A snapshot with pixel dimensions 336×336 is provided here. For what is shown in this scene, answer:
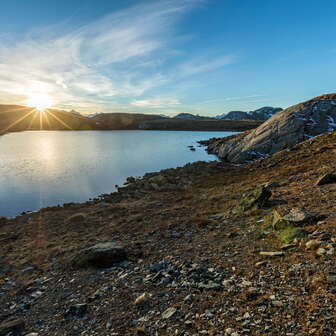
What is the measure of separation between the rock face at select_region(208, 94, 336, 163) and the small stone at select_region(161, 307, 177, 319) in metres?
42.9

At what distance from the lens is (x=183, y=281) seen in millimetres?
8711

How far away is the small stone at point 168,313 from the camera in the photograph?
6.98 meters

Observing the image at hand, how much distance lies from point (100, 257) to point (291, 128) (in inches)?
1848

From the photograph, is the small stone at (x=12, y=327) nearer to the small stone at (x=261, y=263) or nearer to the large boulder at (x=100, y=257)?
the large boulder at (x=100, y=257)

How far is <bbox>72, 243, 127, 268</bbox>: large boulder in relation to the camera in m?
11.3

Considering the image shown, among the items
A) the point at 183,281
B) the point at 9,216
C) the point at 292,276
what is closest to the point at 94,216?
the point at 9,216

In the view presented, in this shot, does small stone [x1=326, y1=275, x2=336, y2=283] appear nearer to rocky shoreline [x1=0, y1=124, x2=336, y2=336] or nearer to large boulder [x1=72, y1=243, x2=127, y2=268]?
rocky shoreline [x1=0, y1=124, x2=336, y2=336]

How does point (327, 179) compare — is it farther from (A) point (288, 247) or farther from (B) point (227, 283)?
(B) point (227, 283)

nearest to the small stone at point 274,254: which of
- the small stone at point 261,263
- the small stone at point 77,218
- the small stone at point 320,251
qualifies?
the small stone at point 261,263

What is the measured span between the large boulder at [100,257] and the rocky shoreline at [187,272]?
0.17 feet

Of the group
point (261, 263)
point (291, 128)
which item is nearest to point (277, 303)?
point (261, 263)

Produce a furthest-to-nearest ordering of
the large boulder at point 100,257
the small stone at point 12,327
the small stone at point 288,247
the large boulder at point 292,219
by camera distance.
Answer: the large boulder at point 100,257 → the large boulder at point 292,219 → the small stone at point 288,247 → the small stone at point 12,327

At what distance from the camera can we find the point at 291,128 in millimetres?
46125

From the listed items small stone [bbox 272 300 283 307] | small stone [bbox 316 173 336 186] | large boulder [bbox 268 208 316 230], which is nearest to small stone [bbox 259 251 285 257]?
large boulder [bbox 268 208 316 230]
